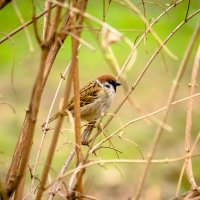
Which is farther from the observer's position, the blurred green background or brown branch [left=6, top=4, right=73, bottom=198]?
the blurred green background

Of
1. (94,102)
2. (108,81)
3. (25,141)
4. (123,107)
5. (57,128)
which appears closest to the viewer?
(57,128)

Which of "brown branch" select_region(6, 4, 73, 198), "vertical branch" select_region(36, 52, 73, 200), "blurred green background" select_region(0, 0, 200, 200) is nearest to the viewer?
"vertical branch" select_region(36, 52, 73, 200)

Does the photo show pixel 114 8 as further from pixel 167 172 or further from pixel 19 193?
pixel 19 193

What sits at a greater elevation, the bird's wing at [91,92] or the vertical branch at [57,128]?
the bird's wing at [91,92]

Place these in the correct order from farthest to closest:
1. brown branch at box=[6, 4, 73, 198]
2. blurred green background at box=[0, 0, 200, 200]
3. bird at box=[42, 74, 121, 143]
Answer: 1. blurred green background at box=[0, 0, 200, 200]
2. bird at box=[42, 74, 121, 143]
3. brown branch at box=[6, 4, 73, 198]

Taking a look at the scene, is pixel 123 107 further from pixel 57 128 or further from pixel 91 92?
pixel 57 128

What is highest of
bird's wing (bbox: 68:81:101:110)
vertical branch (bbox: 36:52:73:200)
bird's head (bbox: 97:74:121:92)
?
bird's wing (bbox: 68:81:101:110)

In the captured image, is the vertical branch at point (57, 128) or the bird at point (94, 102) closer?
the vertical branch at point (57, 128)

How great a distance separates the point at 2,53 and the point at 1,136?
9.08ft

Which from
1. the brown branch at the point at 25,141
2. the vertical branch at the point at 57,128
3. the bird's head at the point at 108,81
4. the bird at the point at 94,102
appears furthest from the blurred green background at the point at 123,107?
the vertical branch at the point at 57,128

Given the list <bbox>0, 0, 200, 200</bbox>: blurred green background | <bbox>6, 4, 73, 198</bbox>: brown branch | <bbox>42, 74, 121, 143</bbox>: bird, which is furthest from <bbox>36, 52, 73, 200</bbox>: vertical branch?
<bbox>0, 0, 200, 200</bbox>: blurred green background

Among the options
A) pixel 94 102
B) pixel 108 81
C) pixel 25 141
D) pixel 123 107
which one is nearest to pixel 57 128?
pixel 25 141

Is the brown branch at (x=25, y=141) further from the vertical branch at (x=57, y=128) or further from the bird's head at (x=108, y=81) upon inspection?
the bird's head at (x=108, y=81)

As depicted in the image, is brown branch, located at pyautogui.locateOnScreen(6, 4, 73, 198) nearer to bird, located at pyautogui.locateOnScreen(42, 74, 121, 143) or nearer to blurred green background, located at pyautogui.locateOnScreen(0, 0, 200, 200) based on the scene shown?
bird, located at pyautogui.locateOnScreen(42, 74, 121, 143)
